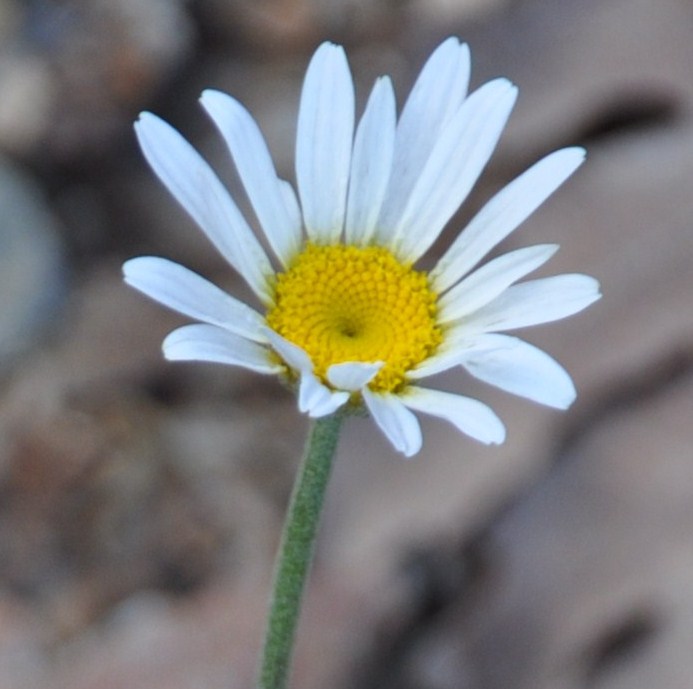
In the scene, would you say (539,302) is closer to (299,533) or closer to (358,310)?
(358,310)

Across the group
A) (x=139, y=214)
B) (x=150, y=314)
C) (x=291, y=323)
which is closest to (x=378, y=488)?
(x=150, y=314)

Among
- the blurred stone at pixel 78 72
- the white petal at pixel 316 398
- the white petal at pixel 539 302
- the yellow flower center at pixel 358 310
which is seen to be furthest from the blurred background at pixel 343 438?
the white petal at pixel 316 398

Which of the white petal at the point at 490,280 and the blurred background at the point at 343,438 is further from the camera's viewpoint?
the blurred background at the point at 343,438

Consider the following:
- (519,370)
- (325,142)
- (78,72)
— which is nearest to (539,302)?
(519,370)

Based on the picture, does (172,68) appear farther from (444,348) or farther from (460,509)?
(444,348)

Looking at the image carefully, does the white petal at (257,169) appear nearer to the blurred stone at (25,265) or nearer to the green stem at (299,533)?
the green stem at (299,533)
